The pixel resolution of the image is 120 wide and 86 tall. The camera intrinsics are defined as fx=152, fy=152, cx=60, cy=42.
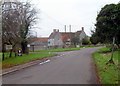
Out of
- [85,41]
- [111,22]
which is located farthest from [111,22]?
[85,41]

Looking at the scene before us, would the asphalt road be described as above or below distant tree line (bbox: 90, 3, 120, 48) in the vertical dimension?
below

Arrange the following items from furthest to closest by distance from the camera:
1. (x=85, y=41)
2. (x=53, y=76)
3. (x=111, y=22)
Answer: (x=85, y=41), (x=111, y=22), (x=53, y=76)

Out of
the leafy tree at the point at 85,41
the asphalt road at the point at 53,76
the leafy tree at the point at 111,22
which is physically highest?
the leafy tree at the point at 111,22

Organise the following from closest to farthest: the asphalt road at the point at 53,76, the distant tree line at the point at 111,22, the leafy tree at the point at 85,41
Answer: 1. the asphalt road at the point at 53,76
2. the distant tree line at the point at 111,22
3. the leafy tree at the point at 85,41

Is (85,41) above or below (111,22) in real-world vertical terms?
below

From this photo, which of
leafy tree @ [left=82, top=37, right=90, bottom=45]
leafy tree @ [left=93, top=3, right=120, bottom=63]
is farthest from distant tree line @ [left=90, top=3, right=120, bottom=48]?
leafy tree @ [left=82, top=37, right=90, bottom=45]

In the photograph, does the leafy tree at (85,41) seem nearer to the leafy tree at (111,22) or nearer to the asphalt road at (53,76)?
the leafy tree at (111,22)

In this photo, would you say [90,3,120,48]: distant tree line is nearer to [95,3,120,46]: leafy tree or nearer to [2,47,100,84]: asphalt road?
[95,3,120,46]: leafy tree

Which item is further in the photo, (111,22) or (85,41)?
(85,41)

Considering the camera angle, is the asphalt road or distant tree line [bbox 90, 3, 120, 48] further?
distant tree line [bbox 90, 3, 120, 48]

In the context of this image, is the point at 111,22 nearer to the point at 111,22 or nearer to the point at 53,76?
the point at 111,22

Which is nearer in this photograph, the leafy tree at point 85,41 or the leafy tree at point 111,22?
the leafy tree at point 111,22

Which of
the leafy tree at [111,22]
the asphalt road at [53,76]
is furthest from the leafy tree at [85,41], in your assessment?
the asphalt road at [53,76]

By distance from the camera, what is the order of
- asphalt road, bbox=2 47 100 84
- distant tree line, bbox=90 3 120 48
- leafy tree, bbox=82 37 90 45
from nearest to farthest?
asphalt road, bbox=2 47 100 84 < distant tree line, bbox=90 3 120 48 < leafy tree, bbox=82 37 90 45
